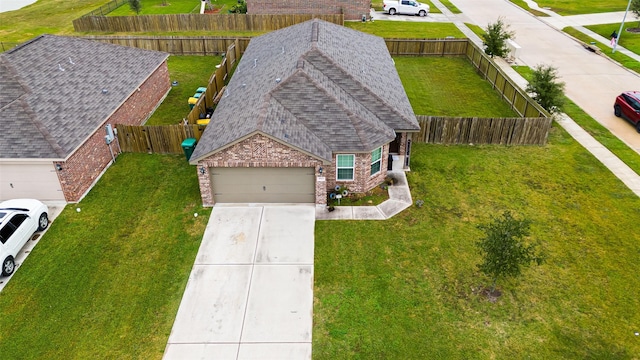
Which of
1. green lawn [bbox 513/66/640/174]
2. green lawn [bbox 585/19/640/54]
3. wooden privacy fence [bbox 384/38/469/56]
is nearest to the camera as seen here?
green lawn [bbox 513/66/640/174]

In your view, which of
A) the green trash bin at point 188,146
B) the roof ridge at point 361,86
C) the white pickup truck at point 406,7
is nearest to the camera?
the roof ridge at point 361,86

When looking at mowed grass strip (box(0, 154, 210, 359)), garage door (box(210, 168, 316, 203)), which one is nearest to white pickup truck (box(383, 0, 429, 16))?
mowed grass strip (box(0, 154, 210, 359))

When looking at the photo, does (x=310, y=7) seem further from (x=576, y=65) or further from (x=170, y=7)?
(x=576, y=65)

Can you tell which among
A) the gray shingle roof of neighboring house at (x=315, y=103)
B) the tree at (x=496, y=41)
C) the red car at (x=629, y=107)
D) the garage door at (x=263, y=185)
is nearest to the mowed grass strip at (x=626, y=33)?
the tree at (x=496, y=41)

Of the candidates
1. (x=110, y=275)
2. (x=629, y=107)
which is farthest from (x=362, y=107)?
(x=629, y=107)

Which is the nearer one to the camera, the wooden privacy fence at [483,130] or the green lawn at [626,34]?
the wooden privacy fence at [483,130]

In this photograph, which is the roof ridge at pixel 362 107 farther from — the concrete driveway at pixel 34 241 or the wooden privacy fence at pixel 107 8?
the wooden privacy fence at pixel 107 8

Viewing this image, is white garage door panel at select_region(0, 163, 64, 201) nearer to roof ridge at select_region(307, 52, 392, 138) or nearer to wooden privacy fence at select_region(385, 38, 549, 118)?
roof ridge at select_region(307, 52, 392, 138)
